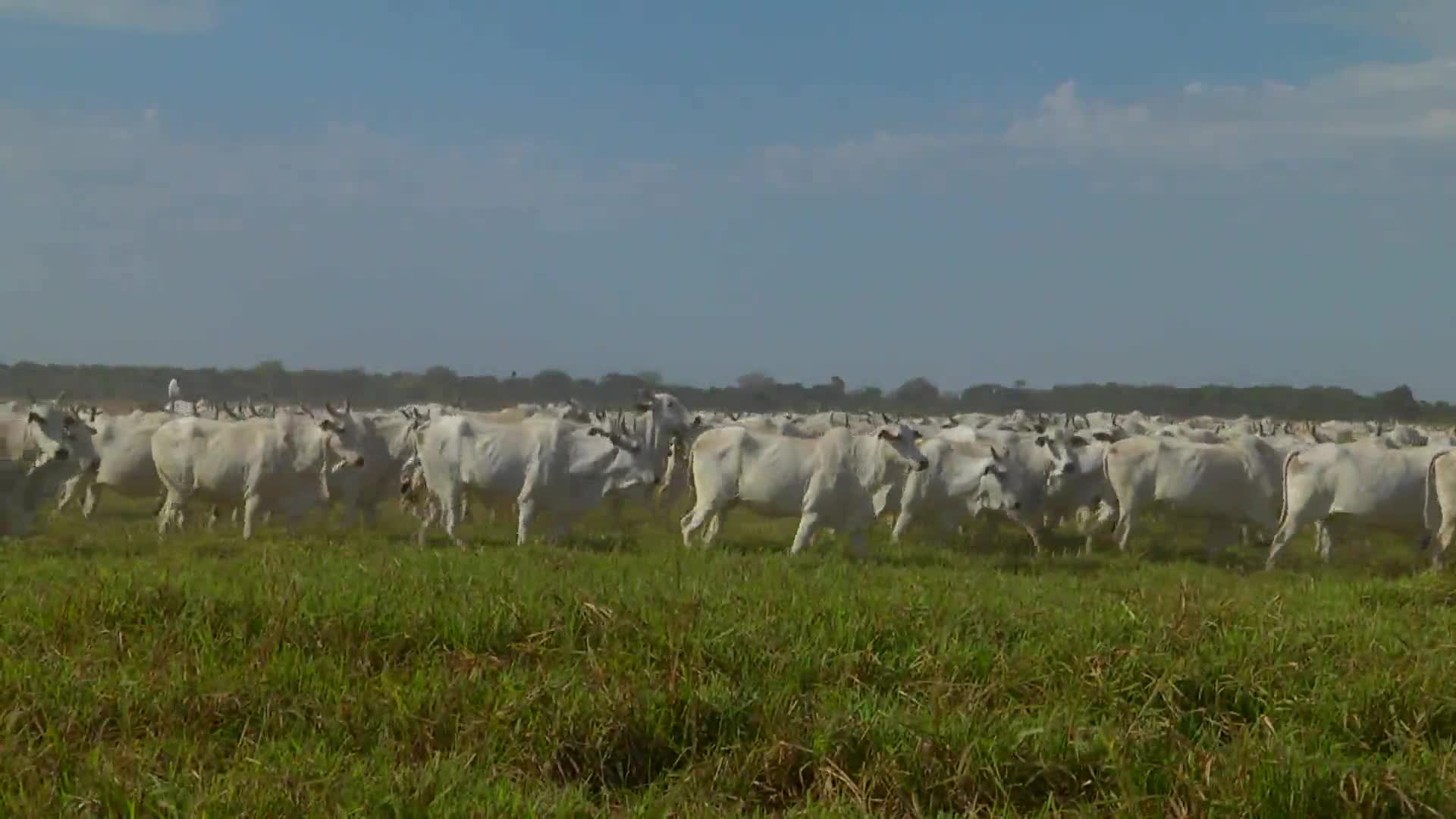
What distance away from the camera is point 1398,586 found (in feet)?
37.1

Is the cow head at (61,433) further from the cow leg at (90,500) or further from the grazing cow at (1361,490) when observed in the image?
the grazing cow at (1361,490)

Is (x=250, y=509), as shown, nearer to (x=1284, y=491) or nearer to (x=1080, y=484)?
(x=1080, y=484)

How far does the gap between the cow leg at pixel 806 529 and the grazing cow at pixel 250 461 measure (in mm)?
5301

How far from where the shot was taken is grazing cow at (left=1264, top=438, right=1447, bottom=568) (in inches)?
645

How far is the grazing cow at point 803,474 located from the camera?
593 inches

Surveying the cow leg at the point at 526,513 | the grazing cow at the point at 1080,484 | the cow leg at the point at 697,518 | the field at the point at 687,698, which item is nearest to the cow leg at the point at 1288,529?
the grazing cow at the point at 1080,484

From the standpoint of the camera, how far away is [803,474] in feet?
50.1

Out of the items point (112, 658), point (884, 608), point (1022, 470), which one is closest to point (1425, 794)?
point (884, 608)

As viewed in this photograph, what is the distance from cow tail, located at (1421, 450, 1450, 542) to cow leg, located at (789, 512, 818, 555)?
737cm

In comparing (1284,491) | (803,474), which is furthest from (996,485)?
(1284,491)

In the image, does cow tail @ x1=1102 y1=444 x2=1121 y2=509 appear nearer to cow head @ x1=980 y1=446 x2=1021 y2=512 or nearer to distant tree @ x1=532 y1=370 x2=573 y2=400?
cow head @ x1=980 y1=446 x2=1021 y2=512

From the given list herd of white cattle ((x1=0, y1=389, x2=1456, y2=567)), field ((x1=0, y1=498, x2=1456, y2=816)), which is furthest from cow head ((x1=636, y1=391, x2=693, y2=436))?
field ((x1=0, y1=498, x2=1456, y2=816))

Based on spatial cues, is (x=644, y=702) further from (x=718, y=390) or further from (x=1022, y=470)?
(x=718, y=390)

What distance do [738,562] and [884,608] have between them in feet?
11.0
